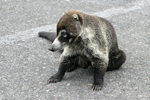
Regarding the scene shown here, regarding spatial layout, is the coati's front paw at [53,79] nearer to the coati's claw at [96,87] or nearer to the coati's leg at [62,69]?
the coati's leg at [62,69]

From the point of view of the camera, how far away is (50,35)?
19.6 ft

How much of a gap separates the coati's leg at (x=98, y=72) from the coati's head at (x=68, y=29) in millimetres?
664

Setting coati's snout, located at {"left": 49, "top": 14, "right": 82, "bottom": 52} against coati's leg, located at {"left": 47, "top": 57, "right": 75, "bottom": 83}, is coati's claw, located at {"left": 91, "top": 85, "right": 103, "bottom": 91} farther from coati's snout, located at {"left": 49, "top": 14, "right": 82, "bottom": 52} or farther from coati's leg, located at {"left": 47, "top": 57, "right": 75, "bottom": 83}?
coati's snout, located at {"left": 49, "top": 14, "right": 82, "bottom": 52}

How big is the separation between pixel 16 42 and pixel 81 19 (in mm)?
2596

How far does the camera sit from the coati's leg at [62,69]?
443 cm

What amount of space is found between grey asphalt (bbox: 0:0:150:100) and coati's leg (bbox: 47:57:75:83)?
11cm

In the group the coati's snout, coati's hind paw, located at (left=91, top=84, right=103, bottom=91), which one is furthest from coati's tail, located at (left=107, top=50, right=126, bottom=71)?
the coati's snout

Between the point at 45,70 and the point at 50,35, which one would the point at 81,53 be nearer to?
the point at 45,70

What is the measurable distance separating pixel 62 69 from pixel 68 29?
101 cm

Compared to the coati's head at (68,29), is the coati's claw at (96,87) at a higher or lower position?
lower

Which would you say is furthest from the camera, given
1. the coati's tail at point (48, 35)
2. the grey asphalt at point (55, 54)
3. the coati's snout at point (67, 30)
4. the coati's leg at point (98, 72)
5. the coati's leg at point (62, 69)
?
the coati's tail at point (48, 35)

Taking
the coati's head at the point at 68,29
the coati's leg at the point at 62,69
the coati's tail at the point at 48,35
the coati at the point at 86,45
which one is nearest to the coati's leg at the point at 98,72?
the coati at the point at 86,45

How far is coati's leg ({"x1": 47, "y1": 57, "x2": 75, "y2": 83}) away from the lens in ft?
14.5

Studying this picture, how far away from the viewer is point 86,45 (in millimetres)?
4098
